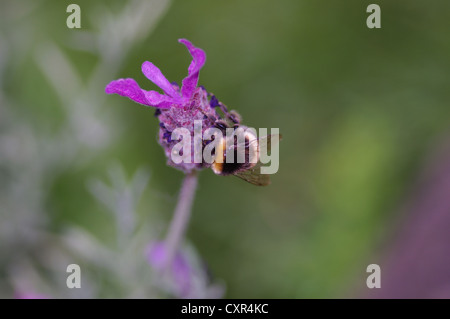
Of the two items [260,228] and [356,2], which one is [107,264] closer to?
[260,228]

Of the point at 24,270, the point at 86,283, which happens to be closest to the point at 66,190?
the point at 24,270

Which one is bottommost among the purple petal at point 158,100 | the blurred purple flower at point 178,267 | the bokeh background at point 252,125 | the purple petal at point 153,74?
the blurred purple flower at point 178,267

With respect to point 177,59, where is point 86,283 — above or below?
below

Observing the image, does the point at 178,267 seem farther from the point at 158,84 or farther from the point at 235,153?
the point at 158,84

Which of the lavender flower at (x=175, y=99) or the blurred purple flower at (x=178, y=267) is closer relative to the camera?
the lavender flower at (x=175, y=99)

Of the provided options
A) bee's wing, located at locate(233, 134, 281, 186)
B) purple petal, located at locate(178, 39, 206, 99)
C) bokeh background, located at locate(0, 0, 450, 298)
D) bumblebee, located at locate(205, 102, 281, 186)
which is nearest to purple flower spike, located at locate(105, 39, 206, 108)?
purple petal, located at locate(178, 39, 206, 99)

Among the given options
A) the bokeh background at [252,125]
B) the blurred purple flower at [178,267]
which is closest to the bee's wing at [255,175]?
the blurred purple flower at [178,267]

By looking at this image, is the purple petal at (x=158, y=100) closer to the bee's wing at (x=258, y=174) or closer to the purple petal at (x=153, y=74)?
the purple petal at (x=153, y=74)

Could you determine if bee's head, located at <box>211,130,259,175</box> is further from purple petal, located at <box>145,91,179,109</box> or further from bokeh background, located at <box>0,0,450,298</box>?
bokeh background, located at <box>0,0,450,298</box>
